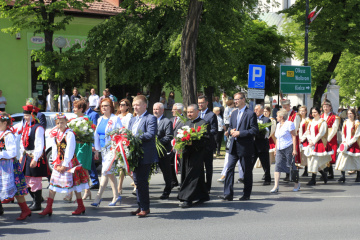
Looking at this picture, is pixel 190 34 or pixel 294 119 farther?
pixel 190 34

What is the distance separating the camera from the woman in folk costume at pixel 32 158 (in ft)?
29.4

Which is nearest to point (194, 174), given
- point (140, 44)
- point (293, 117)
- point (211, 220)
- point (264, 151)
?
point (211, 220)

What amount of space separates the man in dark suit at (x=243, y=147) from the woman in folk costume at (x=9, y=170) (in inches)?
149

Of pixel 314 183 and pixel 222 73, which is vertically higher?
pixel 222 73

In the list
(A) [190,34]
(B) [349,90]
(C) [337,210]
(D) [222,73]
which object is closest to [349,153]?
(C) [337,210]

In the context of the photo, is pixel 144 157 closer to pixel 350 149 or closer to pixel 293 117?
pixel 293 117

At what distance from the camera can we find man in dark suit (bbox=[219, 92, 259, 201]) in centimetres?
992

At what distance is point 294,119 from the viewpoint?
12758 millimetres

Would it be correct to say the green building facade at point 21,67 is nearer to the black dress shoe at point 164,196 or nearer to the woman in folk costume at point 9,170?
the black dress shoe at point 164,196

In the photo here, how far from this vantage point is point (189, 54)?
16.3 m

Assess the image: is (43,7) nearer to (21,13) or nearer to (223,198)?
(21,13)

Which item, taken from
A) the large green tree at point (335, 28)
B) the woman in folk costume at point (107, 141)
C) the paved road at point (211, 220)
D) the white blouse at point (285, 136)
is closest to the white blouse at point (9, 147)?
the paved road at point (211, 220)

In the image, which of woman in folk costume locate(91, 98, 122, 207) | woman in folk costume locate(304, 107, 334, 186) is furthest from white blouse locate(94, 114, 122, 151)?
woman in folk costume locate(304, 107, 334, 186)

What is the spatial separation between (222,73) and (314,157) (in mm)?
14620
